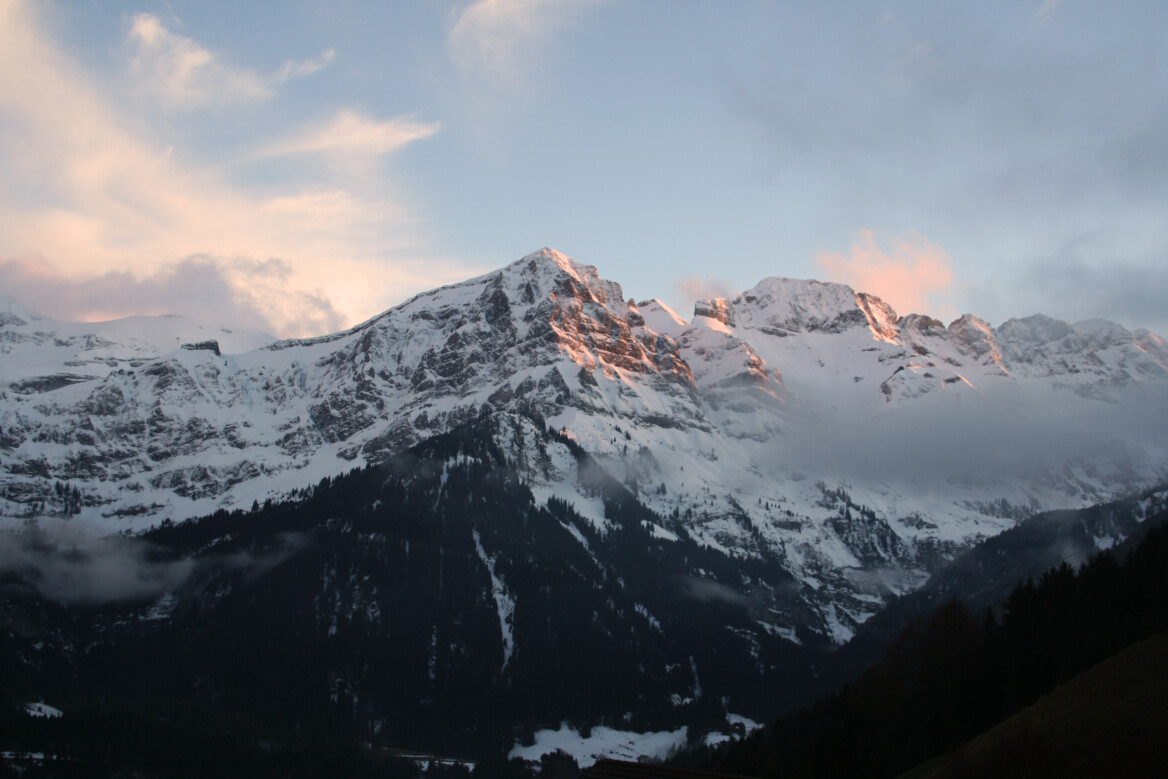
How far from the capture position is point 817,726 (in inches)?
5256

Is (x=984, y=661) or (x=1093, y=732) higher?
(x=984, y=661)

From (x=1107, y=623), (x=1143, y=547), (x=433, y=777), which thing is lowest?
(x=433, y=777)

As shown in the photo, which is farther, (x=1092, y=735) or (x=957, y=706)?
(x=957, y=706)

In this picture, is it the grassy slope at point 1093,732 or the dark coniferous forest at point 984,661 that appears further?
the dark coniferous forest at point 984,661

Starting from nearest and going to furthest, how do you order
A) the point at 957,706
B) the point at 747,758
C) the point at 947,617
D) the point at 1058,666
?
1. the point at 1058,666
2. the point at 957,706
3. the point at 947,617
4. the point at 747,758

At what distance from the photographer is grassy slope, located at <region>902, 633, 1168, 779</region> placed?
62031 millimetres

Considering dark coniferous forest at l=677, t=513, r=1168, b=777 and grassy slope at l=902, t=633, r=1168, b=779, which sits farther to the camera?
dark coniferous forest at l=677, t=513, r=1168, b=777

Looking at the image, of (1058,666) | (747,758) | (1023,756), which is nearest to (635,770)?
(1023,756)

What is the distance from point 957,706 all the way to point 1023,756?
33361 mm

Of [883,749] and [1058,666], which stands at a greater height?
[1058,666]

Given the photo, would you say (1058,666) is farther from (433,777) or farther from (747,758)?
(433,777)

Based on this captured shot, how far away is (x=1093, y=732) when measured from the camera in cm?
6531

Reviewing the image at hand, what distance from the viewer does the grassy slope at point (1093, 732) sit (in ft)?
204

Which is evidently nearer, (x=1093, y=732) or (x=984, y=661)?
(x=1093, y=732)
